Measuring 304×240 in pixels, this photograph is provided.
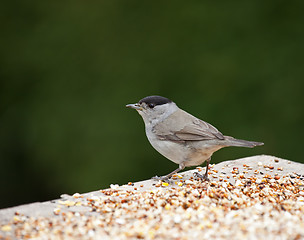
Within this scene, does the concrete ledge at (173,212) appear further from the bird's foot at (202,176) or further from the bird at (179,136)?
the bird at (179,136)

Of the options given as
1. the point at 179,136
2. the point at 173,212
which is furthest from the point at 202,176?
the point at 173,212

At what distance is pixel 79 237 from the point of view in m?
3.66

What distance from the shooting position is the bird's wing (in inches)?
214

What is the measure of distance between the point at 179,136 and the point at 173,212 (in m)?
1.56

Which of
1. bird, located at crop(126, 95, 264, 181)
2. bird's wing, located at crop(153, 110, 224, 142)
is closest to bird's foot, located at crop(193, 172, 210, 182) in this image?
bird, located at crop(126, 95, 264, 181)

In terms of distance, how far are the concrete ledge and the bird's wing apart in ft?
1.68

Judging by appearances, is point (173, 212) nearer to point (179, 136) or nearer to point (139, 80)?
point (179, 136)

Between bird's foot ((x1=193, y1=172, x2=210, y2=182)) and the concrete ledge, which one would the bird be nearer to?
bird's foot ((x1=193, y1=172, x2=210, y2=182))

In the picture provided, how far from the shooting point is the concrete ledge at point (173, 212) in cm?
368

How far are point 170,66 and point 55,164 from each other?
101 inches

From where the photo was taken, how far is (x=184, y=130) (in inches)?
221

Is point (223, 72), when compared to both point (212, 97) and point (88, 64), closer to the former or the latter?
point (212, 97)

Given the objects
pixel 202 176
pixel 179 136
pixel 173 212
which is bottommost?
pixel 202 176

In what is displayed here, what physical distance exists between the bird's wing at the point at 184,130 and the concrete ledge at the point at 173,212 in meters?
0.51
